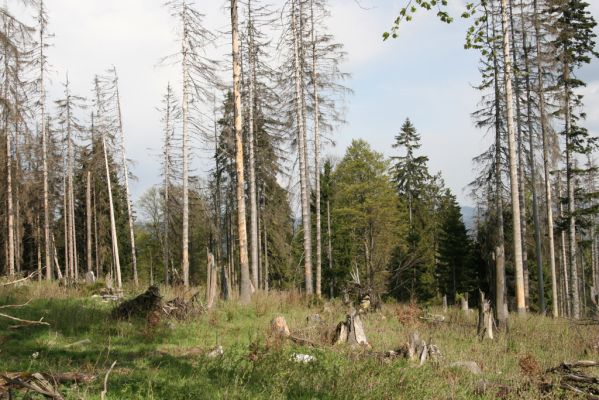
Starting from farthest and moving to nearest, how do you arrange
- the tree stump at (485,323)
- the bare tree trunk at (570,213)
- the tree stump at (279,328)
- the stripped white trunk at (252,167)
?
the bare tree trunk at (570,213)
the stripped white trunk at (252,167)
the tree stump at (485,323)
the tree stump at (279,328)

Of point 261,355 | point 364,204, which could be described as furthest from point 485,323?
point 364,204

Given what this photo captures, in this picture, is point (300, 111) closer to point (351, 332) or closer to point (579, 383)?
point (351, 332)

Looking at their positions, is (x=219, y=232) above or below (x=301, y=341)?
above

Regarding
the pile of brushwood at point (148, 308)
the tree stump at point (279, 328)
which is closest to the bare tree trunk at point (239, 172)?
the pile of brushwood at point (148, 308)

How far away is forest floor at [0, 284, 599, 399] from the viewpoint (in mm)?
5816

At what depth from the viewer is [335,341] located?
9.20 meters

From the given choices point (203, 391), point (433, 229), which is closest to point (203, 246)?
point (433, 229)

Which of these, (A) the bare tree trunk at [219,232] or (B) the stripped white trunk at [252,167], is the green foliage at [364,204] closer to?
(A) the bare tree trunk at [219,232]

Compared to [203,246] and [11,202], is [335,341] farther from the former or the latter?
[203,246]

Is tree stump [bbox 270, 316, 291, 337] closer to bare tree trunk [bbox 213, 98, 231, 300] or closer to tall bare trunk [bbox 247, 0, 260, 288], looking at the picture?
bare tree trunk [bbox 213, 98, 231, 300]

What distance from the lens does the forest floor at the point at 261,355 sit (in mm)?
5816

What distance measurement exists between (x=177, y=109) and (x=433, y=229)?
81.8 ft

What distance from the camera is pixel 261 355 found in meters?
6.87

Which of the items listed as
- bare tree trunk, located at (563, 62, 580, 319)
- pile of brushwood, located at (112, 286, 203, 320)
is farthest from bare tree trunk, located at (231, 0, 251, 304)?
bare tree trunk, located at (563, 62, 580, 319)
